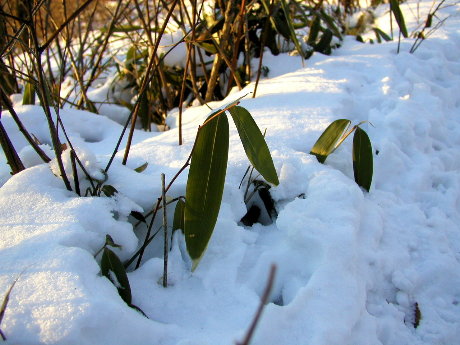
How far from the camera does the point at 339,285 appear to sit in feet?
2.04

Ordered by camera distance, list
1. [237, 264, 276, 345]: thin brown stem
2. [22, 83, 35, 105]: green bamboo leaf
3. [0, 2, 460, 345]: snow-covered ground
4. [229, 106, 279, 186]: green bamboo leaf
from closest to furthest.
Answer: [237, 264, 276, 345]: thin brown stem < [0, 2, 460, 345]: snow-covered ground < [229, 106, 279, 186]: green bamboo leaf < [22, 83, 35, 105]: green bamboo leaf

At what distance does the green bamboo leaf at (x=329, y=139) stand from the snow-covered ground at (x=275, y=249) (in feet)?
0.07

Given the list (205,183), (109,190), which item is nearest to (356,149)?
(205,183)

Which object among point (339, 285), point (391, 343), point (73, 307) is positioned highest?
point (73, 307)

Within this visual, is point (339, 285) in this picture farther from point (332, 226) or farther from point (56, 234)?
point (56, 234)

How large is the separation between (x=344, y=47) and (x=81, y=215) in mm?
1391

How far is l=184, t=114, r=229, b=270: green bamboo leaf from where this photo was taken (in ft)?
2.08

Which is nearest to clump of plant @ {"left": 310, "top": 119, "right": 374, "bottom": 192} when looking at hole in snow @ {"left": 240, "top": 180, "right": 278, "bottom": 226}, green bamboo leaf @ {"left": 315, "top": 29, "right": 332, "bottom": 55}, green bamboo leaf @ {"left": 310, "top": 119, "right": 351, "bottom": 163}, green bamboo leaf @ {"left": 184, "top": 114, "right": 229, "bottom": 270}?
green bamboo leaf @ {"left": 310, "top": 119, "right": 351, "bottom": 163}

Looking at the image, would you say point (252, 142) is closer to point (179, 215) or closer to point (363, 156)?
point (179, 215)

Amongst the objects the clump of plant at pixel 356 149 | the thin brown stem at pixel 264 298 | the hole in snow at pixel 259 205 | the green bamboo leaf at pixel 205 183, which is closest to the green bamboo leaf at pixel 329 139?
the clump of plant at pixel 356 149

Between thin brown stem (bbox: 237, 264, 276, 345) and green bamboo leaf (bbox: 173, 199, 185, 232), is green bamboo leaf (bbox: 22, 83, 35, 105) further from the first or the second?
thin brown stem (bbox: 237, 264, 276, 345)

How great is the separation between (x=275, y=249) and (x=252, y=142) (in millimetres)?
193

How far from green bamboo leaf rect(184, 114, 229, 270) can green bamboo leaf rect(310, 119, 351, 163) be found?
1.02 ft

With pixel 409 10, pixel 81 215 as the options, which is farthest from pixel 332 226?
pixel 409 10
